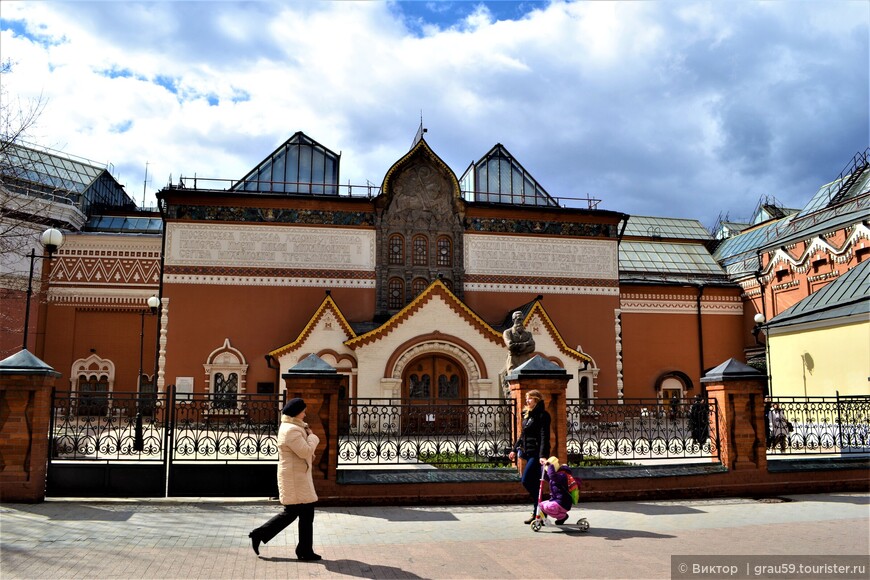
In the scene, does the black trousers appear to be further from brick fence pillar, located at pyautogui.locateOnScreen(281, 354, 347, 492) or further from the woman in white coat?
brick fence pillar, located at pyautogui.locateOnScreen(281, 354, 347, 492)

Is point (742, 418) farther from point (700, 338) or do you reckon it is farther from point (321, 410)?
point (700, 338)

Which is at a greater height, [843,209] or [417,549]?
[843,209]

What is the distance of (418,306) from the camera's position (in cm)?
2230

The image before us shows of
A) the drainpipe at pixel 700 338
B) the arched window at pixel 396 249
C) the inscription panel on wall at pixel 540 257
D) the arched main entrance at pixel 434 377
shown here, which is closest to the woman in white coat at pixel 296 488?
the arched main entrance at pixel 434 377

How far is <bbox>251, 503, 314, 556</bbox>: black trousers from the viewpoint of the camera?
6.90 m

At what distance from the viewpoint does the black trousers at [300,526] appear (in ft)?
22.6

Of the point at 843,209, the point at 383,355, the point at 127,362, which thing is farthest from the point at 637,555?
the point at 127,362

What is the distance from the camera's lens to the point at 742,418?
11.3 m

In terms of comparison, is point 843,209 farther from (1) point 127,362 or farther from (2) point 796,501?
(1) point 127,362

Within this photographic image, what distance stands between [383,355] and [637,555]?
15335mm

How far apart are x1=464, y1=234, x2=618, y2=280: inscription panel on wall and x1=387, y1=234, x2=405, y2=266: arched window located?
2.41m

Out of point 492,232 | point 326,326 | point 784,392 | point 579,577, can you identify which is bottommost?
point 579,577

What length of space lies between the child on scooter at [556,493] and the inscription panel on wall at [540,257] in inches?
695

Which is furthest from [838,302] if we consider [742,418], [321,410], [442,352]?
[321,410]
